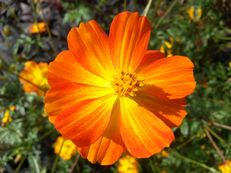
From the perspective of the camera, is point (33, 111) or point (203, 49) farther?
point (203, 49)

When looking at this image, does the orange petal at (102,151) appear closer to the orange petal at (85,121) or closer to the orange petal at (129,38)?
the orange petal at (85,121)

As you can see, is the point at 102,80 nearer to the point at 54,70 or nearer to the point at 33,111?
the point at 54,70

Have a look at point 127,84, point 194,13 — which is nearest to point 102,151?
point 127,84

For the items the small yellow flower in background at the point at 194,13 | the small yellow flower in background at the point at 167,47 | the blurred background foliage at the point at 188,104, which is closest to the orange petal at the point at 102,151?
the blurred background foliage at the point at 188,104

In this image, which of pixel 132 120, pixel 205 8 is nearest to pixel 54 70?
pixel 132 120

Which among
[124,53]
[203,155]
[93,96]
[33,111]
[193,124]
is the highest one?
[124,53]

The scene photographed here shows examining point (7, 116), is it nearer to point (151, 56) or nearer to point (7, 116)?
point (7, 116)

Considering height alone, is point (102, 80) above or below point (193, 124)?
above
